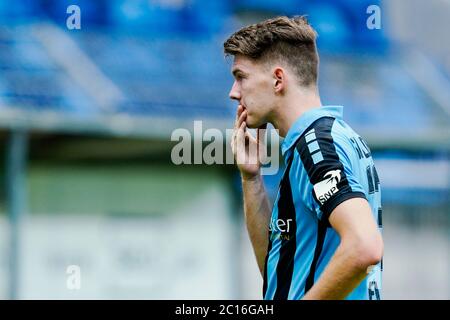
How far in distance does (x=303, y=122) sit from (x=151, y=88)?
8.79 metres

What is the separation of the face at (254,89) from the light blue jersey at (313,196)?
0.15 meters

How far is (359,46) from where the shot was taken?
14.6 m

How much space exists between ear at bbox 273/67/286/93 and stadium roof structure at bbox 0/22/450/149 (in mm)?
6815

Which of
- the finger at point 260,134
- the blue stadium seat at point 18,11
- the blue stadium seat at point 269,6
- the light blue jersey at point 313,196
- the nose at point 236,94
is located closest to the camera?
the light blue jersey at point 313,196

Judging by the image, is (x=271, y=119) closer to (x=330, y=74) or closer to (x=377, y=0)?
(x=330, y=74)

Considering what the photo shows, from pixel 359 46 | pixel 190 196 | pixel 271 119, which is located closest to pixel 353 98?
pixel 359 46

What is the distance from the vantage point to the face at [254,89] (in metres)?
3.19

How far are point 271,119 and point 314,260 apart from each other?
Answer: 0.52m

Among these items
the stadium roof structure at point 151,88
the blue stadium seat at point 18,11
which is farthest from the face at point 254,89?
the blue stadium seat at point 18,11

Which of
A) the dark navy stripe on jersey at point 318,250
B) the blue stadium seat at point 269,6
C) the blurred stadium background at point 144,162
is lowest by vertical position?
the dark navy stripe on jersey at point 318,250

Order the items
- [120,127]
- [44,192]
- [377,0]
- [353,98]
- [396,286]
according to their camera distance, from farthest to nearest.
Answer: [377,0] → [353,98] → [396,286] → [44,192] → [120,127]
